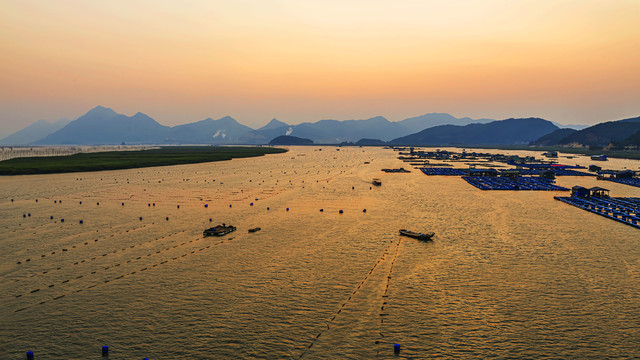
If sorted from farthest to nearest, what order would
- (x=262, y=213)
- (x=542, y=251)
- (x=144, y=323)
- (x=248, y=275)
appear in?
(x=262, y=213)
(x=542, y=251)
(x=248, y=275)
(x=144, y=323)

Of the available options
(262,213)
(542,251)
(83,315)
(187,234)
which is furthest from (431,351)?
(262,213)

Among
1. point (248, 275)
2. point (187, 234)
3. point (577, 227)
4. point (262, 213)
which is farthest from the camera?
point (262, 213)

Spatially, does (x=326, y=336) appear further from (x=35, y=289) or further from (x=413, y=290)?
(x=35, y=289)

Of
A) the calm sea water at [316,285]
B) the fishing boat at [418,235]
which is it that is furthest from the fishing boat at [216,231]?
the fishing boat at [418,235]

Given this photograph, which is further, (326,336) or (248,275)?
(248,275)

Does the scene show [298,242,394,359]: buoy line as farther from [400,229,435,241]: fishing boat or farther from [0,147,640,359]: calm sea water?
[400,229,435,241]: fishing boat

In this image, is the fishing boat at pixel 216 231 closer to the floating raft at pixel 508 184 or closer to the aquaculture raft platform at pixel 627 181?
the floating raft at pixel 508 184

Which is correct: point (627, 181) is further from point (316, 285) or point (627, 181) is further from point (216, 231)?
point (216, 231)
